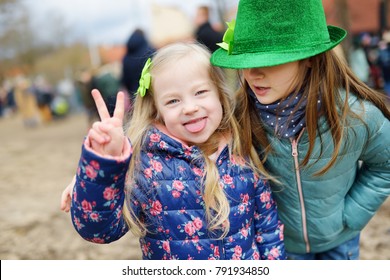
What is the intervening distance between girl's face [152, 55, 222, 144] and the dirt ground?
1.71m

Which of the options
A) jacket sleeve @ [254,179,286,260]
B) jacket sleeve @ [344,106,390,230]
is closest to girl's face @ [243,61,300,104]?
jacket sleeve @ [254,179,286,260]

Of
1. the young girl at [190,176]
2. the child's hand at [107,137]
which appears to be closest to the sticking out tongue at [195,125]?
the young girl at [190,176]

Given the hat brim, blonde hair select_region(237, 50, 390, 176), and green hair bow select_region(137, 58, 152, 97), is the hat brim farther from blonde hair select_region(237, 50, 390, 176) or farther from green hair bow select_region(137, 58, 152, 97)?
green hair bow select_region(137, 58, 152, 97)

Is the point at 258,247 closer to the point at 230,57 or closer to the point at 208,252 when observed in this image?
the point at 208,252

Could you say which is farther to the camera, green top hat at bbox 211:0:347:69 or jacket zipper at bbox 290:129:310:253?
jacket zipper at bbox 290:129:310:253

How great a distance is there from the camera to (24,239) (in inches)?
131

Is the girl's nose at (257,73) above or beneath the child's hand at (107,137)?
above

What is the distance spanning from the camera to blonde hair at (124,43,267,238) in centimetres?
143

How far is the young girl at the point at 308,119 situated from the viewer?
133 centimetres

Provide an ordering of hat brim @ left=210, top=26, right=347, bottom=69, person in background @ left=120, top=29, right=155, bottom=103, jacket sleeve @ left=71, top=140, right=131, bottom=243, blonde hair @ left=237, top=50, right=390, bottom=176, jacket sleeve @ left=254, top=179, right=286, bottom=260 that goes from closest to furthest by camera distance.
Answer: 1. jacket sleeve @ left=71, top=140, right=131, bottom=243
2. hat brim @ left=210, top=26, right=347, bottom=69
3. blonde hair @ left=237, top=50, right=390, bottom=176
4. jacket sleeve @ left=254, top=179, right=286, bottom=260
5. person in background @ left=120, top=29, right=155, bottom=103

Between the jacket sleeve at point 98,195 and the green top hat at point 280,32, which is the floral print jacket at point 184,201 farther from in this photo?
the green top hat at point 280,32

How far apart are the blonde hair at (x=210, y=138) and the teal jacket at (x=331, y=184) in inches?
4.8

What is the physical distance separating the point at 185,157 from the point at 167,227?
0.82 ft
